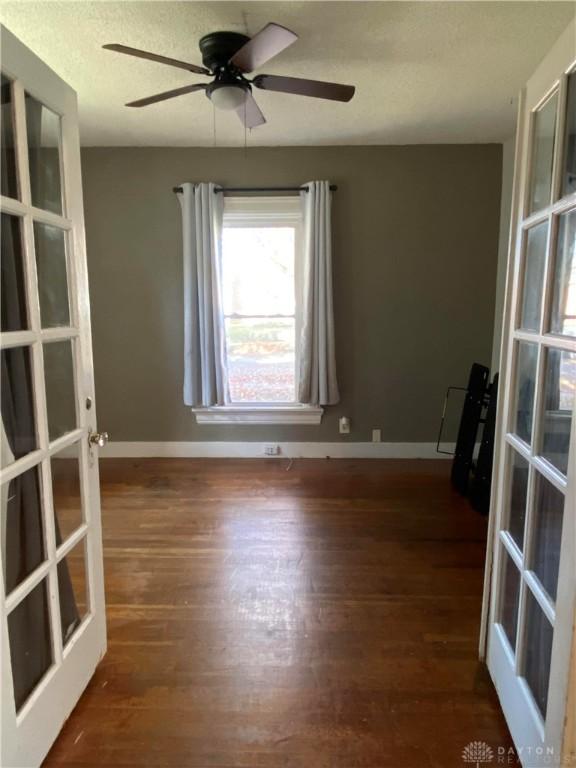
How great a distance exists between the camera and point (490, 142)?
368cm

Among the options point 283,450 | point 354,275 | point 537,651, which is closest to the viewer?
point 537,651

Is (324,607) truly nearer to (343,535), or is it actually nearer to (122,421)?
(343,535)

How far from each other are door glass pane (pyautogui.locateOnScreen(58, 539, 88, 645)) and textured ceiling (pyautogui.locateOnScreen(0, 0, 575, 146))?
2.26 metres

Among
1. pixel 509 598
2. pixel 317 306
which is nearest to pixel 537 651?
pixel 509 598

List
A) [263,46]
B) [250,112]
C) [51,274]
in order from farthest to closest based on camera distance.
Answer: [250,112]
[263,46]
[51,274]

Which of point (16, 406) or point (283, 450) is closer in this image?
point (16, 406)

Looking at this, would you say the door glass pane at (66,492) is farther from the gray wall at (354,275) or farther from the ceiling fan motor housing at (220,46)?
the gray wall at (354,275)

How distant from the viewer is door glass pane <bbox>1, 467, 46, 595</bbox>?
1.27 metres

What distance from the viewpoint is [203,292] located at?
3.79 m

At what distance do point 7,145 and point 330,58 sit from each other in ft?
6.00

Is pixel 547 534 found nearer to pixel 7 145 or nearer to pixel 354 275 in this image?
pixel 7 145

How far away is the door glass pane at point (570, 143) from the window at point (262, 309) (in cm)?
275

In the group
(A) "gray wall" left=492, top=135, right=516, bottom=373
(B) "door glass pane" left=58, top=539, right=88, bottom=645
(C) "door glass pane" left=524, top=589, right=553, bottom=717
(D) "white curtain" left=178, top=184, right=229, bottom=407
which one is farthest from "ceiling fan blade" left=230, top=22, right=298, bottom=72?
(A) "gray wall" left=492, top=135, right=516, bottom=373

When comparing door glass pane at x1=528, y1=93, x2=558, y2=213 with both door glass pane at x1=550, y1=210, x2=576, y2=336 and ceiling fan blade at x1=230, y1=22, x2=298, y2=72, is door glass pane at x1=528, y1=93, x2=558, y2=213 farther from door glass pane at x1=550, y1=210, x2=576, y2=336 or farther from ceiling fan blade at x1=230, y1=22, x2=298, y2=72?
ceiling fan blade at x1=230, y1=22, x2=298, y2=72
